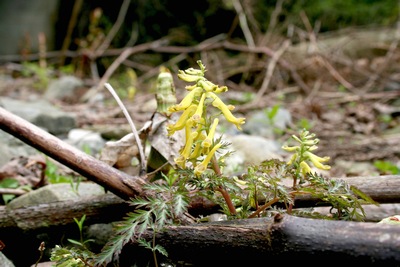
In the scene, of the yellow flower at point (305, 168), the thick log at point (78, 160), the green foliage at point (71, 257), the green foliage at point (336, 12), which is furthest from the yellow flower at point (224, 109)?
the green foliage at point (336, 12)

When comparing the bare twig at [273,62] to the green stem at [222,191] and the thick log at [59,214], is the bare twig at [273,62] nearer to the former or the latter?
the thick log at [59,214]

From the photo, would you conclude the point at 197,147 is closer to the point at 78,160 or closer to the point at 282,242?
the point at 282,242

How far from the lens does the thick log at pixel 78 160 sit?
174cm

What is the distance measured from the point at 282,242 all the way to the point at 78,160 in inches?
33.8

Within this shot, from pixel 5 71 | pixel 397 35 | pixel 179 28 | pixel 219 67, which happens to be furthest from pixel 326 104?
pixel 5 71

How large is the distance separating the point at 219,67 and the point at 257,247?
5.74 meters

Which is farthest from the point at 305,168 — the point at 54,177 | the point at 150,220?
the point at 54,177

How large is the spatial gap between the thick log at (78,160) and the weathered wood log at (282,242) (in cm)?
27

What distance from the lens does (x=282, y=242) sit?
1.26m

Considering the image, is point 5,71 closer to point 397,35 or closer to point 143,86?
point 143,86

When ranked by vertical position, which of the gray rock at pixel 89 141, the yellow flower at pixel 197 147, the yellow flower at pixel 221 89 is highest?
the gray rock at pixel 89 141

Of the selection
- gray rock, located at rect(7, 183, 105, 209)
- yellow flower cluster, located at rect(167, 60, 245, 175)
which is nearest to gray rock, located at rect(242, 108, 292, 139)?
gray rock, located at rect(7, 183, 105, 209)

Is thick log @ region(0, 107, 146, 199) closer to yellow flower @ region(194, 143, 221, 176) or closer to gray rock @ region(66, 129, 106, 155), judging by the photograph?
yellow flower @ region(194, 143, 221, 176)

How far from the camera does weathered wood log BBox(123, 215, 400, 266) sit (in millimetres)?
1136
